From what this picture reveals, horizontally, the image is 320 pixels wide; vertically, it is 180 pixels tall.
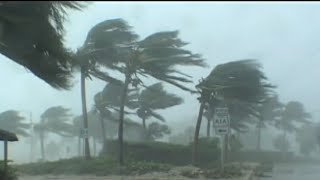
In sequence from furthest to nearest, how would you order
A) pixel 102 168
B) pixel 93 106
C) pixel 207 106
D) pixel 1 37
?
pixel 93 106
pixel 207 106
pixel 102 168
pixel 1 37

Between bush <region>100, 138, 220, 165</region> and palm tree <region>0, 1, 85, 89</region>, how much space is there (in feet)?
87.2

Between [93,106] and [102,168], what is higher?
[93,106]

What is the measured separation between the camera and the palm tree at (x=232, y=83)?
3762 cm

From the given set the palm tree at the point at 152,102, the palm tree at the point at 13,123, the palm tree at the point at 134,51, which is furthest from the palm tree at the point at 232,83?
the palm tree at the point at 13,123

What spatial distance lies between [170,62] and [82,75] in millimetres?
5464

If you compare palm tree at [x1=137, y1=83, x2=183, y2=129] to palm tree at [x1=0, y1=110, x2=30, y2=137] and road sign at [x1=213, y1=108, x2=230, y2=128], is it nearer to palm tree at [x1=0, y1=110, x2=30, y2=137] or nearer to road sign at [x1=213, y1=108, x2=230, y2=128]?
palm tree at [x1=0, y1=110, x2=30, y2=137]

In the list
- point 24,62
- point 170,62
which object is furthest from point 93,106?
point 24,62

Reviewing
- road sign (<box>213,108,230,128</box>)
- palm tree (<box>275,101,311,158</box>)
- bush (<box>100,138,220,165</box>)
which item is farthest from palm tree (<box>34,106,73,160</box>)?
road sign (<box>213,108,230,128</box>)

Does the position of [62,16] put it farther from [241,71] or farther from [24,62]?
[241,71]

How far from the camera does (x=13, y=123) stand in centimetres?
6119

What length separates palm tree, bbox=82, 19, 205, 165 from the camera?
36.3 meters

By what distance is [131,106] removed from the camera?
5291 cm

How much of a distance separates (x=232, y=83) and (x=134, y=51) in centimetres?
624

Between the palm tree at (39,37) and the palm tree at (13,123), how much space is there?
43.1 meters
